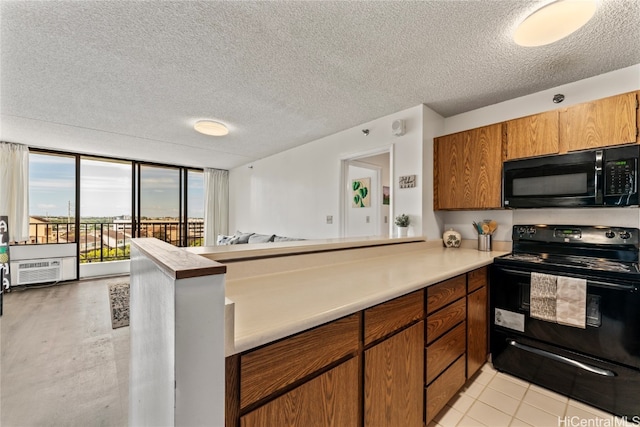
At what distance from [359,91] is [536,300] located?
7.05ft

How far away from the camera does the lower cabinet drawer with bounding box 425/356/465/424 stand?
145 centimetres

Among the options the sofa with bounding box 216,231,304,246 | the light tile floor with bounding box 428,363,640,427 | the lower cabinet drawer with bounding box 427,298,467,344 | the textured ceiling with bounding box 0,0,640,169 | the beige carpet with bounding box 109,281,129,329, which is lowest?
the light tile floor with bounding box 428,363,640,427

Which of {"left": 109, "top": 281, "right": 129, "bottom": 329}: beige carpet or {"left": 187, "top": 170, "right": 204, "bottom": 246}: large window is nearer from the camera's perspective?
{"left": 109, "top": 281, "right": 129, "bottom": 329}: beige carpet

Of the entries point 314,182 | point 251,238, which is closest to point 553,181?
point 314,182

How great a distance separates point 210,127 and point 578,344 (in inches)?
147

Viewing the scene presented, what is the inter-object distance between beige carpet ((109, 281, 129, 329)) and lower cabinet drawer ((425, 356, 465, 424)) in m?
3.12

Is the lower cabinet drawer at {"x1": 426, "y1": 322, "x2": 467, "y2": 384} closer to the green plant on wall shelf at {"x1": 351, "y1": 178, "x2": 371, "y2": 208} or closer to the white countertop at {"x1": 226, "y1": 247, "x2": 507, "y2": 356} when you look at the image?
the white countertop at {"x1": 226, "y1": 247, "x2": 507, "y2": 356}

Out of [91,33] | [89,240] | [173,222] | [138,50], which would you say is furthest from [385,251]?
[89,240]

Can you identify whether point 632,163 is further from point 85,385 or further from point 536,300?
point 85,385

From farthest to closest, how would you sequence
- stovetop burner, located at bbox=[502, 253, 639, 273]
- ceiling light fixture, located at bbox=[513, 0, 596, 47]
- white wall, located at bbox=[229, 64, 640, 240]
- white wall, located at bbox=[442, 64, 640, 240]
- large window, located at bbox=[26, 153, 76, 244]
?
large window, located at bbox=[26, 153, 76, 244] < white wall, located at bbox=[229, 64, 640, 240] < white wall, located at bbox=[442, 64, 640, 240] < stovetop burner, located at bbox=[502, 253, 639, 273] < ceiling light fixture, located at bbox=[513, 0, 596, 47]

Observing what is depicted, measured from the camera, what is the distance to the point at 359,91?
8.09 ft

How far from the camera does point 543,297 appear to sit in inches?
72.0

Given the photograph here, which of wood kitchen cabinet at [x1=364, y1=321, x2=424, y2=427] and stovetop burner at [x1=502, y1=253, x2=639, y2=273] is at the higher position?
stovetop burner at [x1=502, y1=253, x2=639, y2=273]

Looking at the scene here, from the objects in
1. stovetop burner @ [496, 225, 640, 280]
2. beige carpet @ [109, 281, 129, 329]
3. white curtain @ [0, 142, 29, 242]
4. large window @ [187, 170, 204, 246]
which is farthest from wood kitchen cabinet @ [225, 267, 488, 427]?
large window @ [187, 170, 204, 246]
